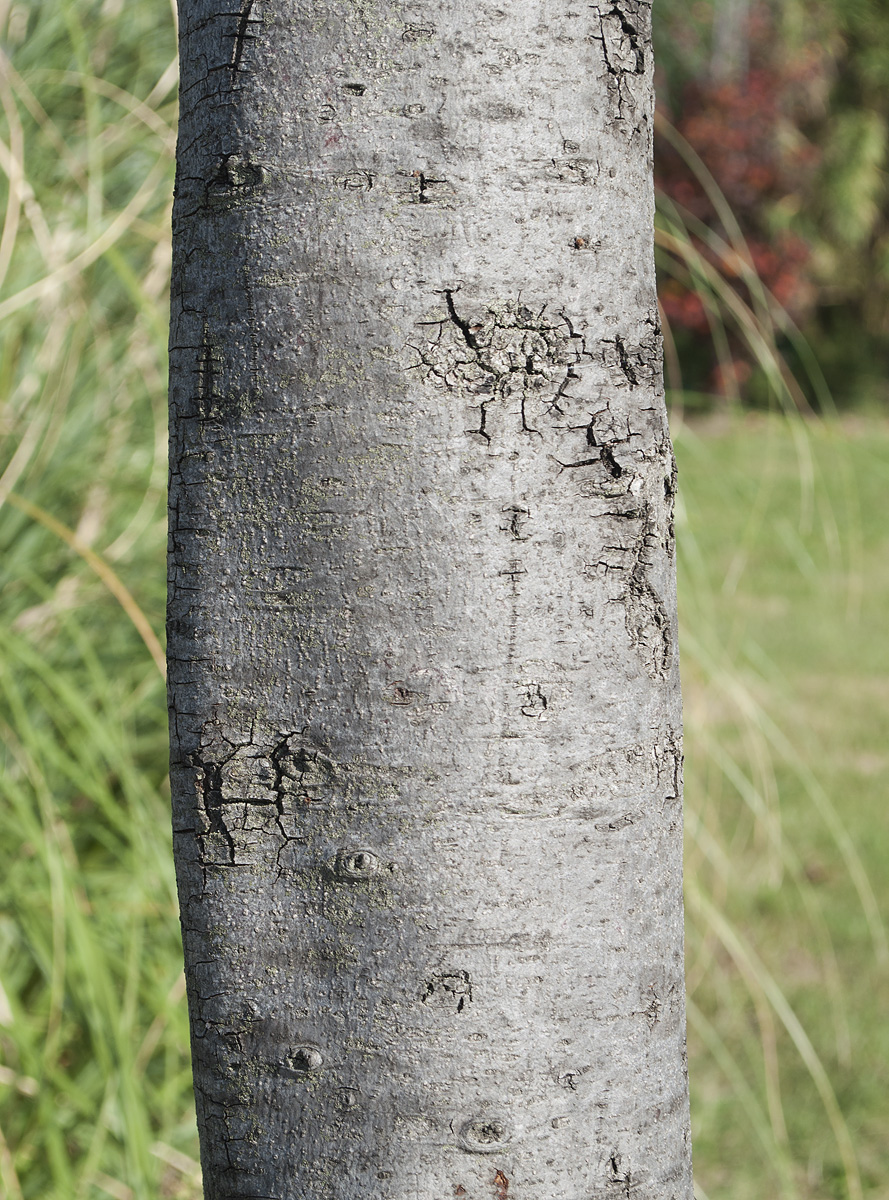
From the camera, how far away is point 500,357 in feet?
1.76

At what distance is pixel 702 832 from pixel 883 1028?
3.59 feet

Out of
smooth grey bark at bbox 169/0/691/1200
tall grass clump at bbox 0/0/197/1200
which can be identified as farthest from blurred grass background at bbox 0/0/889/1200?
smooth grey bark at bbox 169/0/691/1200

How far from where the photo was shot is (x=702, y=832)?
156cm

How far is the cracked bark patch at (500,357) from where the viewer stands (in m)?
0.53

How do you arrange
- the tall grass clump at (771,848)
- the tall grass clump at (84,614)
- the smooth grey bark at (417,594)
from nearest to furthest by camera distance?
1. the smooth grey bark at (417,594)
2. the tall grass clump at (84,614)
3. the tall grass clump at (771,848)

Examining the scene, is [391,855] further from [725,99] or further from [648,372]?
[725,99]

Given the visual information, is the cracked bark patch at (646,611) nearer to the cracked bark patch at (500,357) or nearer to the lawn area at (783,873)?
the cracked bark patch at (500,357)

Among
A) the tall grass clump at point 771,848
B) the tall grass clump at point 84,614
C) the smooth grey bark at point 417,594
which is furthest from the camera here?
the tall grass clump at point 771,848

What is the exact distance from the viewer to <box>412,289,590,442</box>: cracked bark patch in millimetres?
532

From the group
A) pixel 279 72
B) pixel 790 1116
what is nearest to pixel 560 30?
pixel 279 72

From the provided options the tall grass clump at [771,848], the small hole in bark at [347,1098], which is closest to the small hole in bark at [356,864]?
the small hole in bark at [347,1098]

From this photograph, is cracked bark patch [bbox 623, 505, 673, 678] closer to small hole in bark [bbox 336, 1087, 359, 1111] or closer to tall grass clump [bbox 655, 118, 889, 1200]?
small hole in bark [bbox 336, 1087, 359, 1111]

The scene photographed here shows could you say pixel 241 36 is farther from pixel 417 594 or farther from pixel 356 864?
pixel 356 864

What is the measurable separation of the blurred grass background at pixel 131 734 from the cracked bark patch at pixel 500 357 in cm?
63
